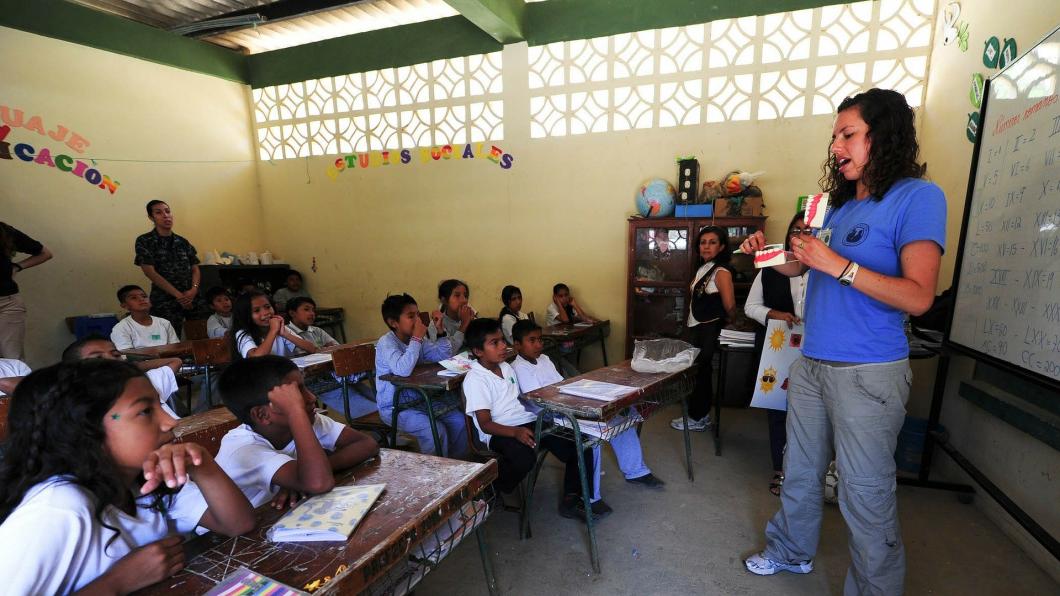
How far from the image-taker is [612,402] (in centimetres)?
190

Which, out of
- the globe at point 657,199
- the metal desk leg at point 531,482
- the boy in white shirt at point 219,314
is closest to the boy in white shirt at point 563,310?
the globe at point 657,199

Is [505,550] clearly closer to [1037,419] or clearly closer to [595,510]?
[595,510]

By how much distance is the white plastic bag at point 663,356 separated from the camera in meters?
2.48

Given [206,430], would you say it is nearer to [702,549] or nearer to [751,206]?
[702,549]

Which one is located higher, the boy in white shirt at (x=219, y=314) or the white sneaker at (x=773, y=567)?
the boy in white shirt at (x=219, y=314)

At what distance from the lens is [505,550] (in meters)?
2.10

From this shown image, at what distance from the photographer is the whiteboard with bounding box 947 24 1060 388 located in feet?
4.76

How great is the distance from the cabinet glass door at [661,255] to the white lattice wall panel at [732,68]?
1.07 m

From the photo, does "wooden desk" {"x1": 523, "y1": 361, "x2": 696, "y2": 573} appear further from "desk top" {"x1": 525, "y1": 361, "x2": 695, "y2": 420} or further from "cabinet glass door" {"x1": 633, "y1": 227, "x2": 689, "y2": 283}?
"cabinet glass door" {"x1": 633, "y1": 227, "x2": 689, "y2": 283}

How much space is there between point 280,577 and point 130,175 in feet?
19.1

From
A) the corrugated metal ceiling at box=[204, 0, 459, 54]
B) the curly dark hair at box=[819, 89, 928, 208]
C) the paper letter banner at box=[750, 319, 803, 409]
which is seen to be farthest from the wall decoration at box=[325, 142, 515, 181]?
the curly dark hair at box=[819, 89, 928, 208]

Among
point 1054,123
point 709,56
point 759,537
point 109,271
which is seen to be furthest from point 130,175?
point 1054,123

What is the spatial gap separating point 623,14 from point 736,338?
3296mm

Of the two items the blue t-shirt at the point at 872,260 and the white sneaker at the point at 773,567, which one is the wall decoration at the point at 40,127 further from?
the white sneaker at the point at 773,567
